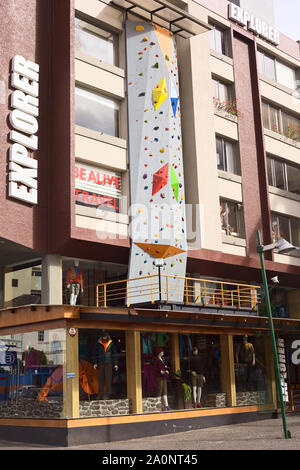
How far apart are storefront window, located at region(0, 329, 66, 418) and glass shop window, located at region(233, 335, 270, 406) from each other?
895 centimetres

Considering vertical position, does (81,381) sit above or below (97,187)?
below

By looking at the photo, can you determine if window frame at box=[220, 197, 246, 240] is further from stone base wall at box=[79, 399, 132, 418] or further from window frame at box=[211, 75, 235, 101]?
stone base wall at box=[79, 399, 132, 418]

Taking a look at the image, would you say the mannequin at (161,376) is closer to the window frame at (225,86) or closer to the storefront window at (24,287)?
the storefront window at (24,287)

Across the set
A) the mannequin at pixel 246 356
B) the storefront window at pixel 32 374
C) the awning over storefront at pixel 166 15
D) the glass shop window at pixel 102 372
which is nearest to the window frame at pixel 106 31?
the awning over storefront at pixel 166 15

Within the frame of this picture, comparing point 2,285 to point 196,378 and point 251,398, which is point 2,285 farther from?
point 251,398

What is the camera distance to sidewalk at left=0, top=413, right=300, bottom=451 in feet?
A: 59.2

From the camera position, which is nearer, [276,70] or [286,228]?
[286,228]

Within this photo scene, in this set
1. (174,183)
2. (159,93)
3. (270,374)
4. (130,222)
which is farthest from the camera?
(159,93)

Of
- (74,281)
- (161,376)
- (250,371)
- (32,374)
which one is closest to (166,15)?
(74,281)

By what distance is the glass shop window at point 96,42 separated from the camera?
29.6 meters

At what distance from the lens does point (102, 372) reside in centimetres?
2186

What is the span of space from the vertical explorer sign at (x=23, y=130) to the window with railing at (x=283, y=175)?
54.4 feet

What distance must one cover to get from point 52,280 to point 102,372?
20.8ft

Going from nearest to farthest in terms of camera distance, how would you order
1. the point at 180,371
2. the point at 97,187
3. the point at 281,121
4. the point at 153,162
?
1. the point at 180,371
2. the point at 97,187
3. the point at 153,162
4. the point at 281,121
